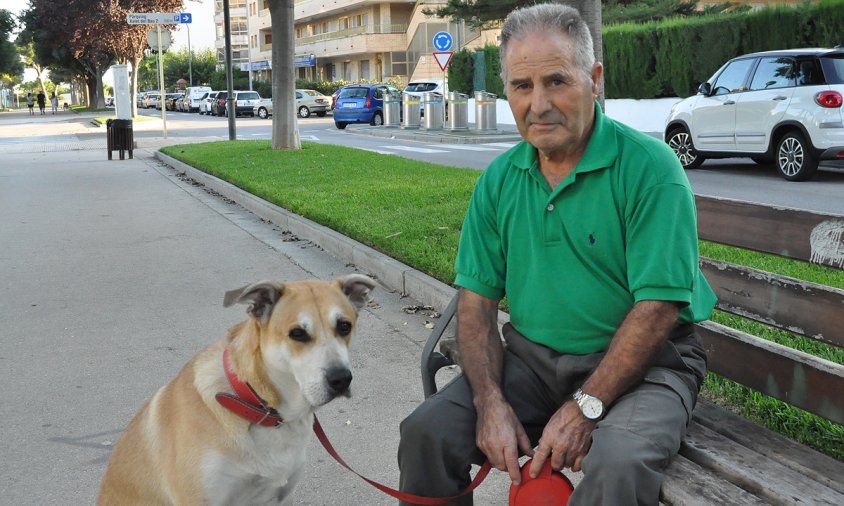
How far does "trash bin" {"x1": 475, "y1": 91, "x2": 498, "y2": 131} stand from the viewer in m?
28.3

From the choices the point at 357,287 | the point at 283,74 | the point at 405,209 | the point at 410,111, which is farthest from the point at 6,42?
the point at 357,287

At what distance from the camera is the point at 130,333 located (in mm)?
6301

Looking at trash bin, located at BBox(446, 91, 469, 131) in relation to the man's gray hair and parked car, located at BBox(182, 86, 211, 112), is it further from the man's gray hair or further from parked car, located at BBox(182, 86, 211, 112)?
parked car, located at BBox(182, 86, 211, 112)

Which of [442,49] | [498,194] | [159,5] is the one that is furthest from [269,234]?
[159,5]

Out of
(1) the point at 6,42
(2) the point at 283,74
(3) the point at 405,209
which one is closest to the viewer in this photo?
(3) the point at 405,209

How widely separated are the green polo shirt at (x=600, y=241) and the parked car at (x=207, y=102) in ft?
180

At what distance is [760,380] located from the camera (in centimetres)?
335

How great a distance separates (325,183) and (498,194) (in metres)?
9.89

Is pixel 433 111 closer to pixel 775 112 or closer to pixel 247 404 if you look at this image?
pixel 775 112

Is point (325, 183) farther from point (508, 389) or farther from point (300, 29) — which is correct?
point (300, 29)

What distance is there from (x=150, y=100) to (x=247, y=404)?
8257 centimetres

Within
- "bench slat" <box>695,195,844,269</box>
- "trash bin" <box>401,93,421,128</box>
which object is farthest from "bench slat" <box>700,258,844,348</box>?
"trash bin" <box>401,93,421,128</box>

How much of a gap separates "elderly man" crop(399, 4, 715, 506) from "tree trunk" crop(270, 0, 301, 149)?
53.8 ft

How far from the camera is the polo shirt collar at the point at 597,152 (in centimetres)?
299
